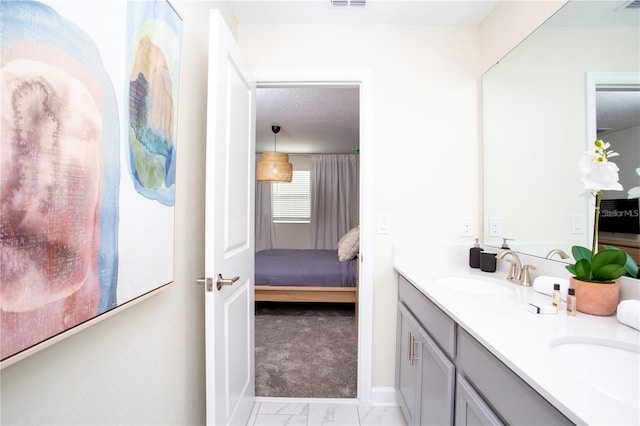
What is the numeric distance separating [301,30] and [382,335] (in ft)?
6.71

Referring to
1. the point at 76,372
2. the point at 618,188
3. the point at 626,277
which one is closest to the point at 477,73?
the point at 618,188

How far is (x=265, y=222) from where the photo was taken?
6164 millimetres

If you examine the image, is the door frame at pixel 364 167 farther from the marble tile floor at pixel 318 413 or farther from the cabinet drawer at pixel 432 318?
the cabinet drawer at pixel 432 318

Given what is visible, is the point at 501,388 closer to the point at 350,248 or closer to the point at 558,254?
the point at 558,254

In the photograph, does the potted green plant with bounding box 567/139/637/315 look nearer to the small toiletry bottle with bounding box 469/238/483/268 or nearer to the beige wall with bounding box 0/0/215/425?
the small toiletry bottle with bounding box 469/238/483/268

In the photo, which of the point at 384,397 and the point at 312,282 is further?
the point at 312,282

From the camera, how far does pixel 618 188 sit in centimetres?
98

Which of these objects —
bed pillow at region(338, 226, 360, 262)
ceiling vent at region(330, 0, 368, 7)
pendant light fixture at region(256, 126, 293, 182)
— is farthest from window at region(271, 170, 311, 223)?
ceiling vent at region(330, 0, 368, 7)

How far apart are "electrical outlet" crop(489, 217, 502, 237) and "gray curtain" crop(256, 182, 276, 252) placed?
489cm

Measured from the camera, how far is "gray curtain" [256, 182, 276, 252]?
6137 mm

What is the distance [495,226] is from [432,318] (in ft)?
2.87

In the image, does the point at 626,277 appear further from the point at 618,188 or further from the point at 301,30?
the point at 301,30

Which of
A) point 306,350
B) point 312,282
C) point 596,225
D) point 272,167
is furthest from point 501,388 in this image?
point 272,167

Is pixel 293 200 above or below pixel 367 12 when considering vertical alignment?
below
